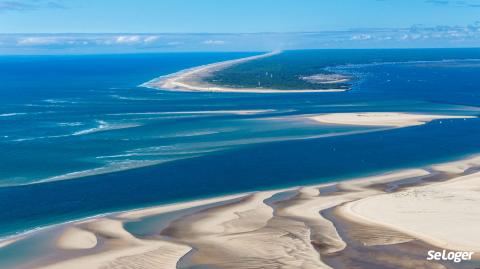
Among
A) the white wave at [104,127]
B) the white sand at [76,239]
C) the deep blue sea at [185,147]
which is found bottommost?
the white sand at [76,239]

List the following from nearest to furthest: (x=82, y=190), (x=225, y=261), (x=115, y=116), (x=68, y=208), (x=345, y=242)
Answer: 1. (x=225, y=261)
2. (x=345, y=242)
3. (x=68, y=208)
4. (x=82, y=190)
5. (x=115, y=116)

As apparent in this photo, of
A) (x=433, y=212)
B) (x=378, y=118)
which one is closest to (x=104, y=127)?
(x=378, y=118)

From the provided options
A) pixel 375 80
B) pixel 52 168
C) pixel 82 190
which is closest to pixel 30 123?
pixel 52 168

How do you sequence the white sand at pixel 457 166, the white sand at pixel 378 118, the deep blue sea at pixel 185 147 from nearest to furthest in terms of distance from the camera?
1. the deep blue sea at pixel 185 147
2. the white sand at pixel 457 166
3. the white sand at pixel 378 118

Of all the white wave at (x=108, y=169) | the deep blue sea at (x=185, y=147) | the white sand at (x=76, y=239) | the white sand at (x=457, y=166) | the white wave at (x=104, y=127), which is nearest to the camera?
the white sand at (x=76, y=239)

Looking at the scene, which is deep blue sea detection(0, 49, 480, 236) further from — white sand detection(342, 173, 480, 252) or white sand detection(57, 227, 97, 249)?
white sand detection(342, 173, 480, 252)

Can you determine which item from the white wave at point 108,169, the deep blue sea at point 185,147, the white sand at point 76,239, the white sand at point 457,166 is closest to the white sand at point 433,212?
the white sand at point 457,166

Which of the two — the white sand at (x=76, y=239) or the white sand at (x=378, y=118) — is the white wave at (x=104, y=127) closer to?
the white sand at (x=378, y=118)

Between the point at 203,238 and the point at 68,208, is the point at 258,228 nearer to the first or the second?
the point at 203,238
